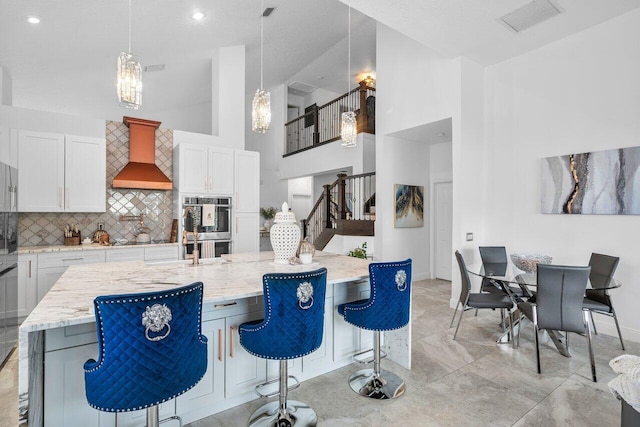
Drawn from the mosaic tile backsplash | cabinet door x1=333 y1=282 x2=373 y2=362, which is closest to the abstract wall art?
cabinet door x1=333 y1=282 x2=373 y2=362

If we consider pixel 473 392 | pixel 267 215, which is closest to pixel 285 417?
pixel 473 392

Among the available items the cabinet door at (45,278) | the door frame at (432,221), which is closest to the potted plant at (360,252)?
the door frame at (432,221)

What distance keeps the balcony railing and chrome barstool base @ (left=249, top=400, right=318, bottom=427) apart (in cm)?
564

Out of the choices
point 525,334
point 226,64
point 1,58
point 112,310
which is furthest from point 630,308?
point 1,58

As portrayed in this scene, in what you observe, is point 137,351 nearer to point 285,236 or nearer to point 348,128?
point 285,236

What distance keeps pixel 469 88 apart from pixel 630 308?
3.24 m

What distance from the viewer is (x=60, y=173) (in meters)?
4.21

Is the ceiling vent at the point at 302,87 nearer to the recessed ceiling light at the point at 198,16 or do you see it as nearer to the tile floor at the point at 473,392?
the recessed ceiling light at the point at 198,16

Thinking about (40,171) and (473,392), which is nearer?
(473,392)

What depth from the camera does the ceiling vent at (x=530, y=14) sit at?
328cm

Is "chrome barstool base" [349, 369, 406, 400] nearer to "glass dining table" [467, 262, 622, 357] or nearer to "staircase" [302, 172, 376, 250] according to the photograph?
"glass dining table" [467, 262, 622, 357]

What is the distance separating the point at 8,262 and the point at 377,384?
3.67 meters

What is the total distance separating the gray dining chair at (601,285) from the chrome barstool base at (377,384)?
1.99m

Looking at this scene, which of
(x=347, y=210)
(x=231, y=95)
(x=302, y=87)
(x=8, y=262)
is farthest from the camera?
(x=302, y=87)
